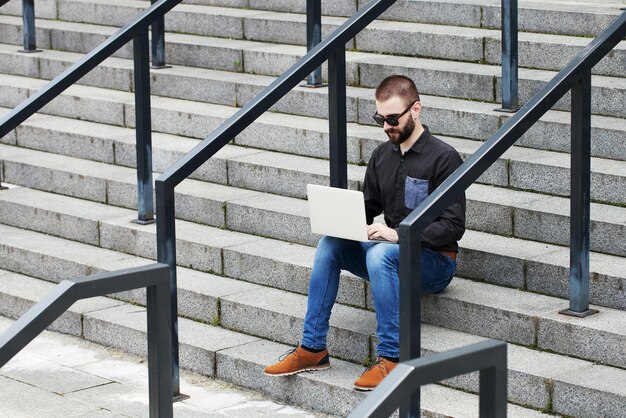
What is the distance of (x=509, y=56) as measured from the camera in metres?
6.42

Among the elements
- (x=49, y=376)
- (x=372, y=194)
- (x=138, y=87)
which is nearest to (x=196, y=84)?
(x=138, y=87)

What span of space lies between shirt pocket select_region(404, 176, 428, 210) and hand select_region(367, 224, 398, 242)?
22cm

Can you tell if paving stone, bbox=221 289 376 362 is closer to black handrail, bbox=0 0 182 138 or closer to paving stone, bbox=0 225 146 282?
paving stone, bbox=0 225 146 282

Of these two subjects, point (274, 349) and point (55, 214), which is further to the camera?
point (55, 214)

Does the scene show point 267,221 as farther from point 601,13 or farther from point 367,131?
point 601,13

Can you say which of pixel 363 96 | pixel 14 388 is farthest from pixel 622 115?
pixel 14 388

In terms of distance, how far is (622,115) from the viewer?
639 cm

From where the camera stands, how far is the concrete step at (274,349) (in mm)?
4859

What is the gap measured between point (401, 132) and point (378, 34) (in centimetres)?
252

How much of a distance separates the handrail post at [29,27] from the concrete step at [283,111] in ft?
0.50

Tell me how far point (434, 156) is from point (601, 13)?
220cm

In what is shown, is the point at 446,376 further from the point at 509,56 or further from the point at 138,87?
the point at 138,87

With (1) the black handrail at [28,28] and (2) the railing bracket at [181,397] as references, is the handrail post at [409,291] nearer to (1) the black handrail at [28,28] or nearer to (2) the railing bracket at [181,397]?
(2) the railing bracket at [181,397]

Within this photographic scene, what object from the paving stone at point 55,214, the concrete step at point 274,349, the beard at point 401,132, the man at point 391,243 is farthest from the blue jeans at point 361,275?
the paving stone at point 55,214
